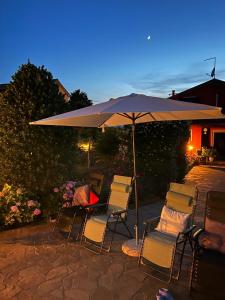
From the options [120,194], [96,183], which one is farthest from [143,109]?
[96,183]

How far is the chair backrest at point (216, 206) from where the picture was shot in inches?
148

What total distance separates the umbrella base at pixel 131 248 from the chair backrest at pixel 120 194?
607 mm

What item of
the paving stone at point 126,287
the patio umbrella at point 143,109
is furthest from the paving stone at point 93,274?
the patio umbrella at point 143,109

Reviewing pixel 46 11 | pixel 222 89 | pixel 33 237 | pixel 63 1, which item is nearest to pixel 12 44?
pixel 46 11

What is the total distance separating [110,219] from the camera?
485cm

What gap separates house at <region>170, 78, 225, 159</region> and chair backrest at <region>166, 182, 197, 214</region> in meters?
16.2

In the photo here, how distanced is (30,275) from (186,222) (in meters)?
2.39

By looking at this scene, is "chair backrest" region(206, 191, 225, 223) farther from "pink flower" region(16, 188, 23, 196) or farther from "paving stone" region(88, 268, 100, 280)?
"pink flower" region(16, 188, 23, 196)

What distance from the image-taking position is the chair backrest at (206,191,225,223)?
3.76 m

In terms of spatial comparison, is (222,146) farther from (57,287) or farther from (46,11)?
(57,287)

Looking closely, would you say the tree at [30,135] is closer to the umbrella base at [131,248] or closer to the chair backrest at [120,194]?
the chair backrest at [120,194]

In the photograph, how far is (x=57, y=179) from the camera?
6172 mm

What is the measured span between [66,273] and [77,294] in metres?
0.53

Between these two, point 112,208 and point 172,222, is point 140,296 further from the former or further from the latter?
point 112,208
